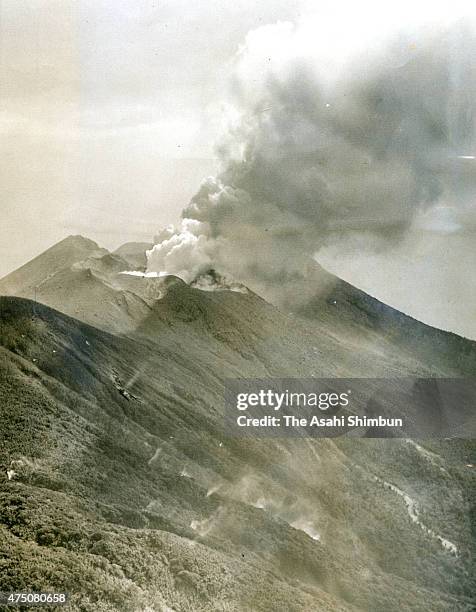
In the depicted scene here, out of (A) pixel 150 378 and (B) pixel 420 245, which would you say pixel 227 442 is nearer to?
(A) pixel 150 378

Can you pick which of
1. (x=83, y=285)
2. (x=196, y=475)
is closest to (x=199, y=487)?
(x=196, y=475)

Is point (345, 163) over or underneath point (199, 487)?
over

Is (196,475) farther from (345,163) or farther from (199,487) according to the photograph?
(345,163)

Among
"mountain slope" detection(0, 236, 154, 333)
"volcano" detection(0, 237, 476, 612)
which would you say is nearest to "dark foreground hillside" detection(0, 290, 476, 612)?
"volcano" detection(0, 237, 476, 612)

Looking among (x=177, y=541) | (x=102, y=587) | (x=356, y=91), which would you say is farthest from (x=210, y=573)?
(x=356, y=91)

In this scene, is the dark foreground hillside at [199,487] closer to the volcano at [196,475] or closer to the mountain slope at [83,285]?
the volcano at [196,475]

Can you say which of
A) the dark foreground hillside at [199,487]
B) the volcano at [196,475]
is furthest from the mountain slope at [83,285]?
the dark foreground hillside at [199,487]

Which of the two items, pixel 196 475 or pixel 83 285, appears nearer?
pixel 196 475

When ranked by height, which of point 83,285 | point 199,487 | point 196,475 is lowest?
point 199,487

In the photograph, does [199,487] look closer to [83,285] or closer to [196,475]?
[196,475]
